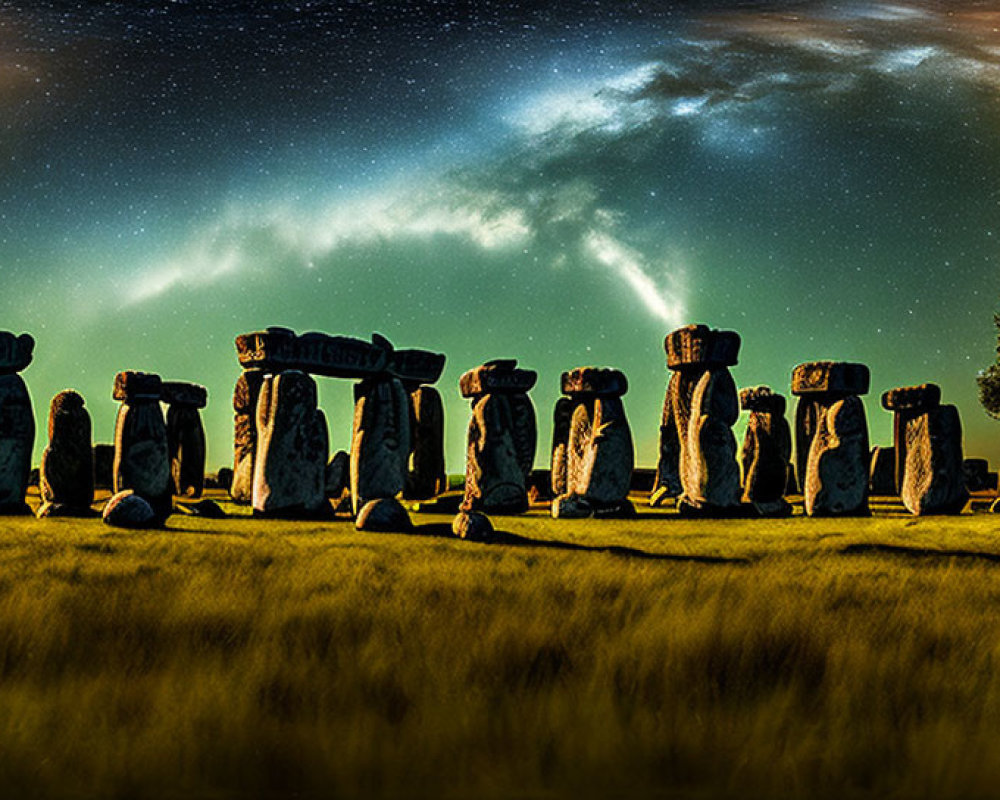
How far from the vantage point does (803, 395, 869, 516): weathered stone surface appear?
510 inches

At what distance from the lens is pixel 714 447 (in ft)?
42.0

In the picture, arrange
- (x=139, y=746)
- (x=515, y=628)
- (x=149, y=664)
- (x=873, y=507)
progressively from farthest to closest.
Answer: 1. (x=873, y=507)
2. (x=515, y=628)
3. (x=149, y=664)
4. (x=139, y=746)

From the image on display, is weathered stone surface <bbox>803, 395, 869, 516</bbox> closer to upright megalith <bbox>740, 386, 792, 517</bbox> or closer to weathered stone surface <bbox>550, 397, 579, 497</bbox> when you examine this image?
upright megalith <bbox>740, 386, 792, 517</bbox>

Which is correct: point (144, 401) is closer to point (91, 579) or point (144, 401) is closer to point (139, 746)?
point (91, 579)

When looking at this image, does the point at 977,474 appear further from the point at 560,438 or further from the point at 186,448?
the point at 186,448

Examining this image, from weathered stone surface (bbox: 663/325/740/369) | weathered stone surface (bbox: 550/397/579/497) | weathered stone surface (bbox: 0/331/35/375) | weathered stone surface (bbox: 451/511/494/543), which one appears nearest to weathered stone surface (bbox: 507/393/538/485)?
weathered stone surface (bbox: 550/397/579/497)

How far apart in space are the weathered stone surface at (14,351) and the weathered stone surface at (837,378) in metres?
11.2

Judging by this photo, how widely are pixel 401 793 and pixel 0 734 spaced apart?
1307 mm

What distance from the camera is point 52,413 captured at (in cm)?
1188

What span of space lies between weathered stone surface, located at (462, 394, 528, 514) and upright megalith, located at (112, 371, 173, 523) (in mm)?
4395

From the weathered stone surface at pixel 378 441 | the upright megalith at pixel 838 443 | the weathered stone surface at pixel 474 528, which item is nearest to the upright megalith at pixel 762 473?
the upright megalith at pixel 838 443

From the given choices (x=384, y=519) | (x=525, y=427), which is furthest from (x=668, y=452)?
(x=384, y=519)

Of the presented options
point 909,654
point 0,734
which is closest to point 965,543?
point 909,654

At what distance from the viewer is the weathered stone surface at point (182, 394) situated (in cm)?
1967
